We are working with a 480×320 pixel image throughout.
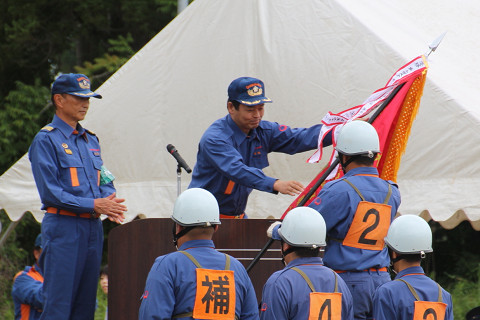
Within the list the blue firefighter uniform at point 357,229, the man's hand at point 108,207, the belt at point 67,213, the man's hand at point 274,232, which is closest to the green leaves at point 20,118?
the belt at point 67,213

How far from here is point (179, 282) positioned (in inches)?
179

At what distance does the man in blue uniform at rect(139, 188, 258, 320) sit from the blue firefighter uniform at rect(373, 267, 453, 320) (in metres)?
0.75

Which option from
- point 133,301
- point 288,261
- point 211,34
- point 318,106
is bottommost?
point 133,301

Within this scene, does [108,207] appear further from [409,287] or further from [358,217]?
[409,287]

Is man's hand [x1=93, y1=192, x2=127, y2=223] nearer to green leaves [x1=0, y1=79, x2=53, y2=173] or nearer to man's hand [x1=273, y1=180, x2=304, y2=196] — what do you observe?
man's hand [x1=273, y1=180, x2=304, y2=196]

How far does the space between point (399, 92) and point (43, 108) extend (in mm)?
7108

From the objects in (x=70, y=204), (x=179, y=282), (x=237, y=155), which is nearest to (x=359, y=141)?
(x=237, y=155)

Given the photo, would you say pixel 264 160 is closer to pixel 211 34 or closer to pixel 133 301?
pixel 133 301

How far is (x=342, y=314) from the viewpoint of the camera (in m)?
4.96

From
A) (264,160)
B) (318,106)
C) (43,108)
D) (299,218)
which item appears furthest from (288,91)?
(43,108)

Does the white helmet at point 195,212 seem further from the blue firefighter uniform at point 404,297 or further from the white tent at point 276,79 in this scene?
the white tent at point 276,79

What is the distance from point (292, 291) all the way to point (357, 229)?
35.7 inches

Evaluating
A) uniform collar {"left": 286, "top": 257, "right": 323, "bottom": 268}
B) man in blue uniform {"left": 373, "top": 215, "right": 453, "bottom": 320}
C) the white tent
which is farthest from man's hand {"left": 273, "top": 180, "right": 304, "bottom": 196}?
the white tent

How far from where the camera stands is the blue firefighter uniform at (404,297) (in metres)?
4.96
